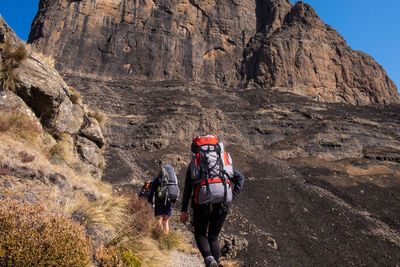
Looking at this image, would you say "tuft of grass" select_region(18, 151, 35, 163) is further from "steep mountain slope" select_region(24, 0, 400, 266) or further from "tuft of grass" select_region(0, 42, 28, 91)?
"steep mountain slope" select_region(24, 0, 400, 266)

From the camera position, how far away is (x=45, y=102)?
7.00 m

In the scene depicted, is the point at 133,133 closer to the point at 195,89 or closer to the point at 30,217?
the point at 195,89

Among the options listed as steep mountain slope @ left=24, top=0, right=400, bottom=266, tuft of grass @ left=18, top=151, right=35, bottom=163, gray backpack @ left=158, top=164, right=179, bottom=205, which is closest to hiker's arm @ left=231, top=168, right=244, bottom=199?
gray backpack @ left=158, top=164, right=179, bottom=205

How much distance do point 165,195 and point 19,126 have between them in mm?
3851

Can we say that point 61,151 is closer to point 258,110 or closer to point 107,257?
point 107,257

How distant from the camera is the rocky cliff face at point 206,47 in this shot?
47219mm

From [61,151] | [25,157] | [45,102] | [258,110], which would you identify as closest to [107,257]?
[25,157]

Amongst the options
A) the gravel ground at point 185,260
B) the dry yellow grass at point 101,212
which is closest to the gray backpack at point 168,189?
the dry yellow grass at point 101,212

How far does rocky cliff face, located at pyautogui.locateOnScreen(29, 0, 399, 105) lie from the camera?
47.2 metres

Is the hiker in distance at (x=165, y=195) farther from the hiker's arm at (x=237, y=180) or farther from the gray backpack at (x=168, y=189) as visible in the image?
the hiker's arm at (x=237, y=180)

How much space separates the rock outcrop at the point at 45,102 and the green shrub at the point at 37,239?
4.64 metres

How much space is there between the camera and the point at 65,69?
137 ft

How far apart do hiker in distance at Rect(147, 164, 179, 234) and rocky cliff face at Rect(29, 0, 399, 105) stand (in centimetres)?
4346

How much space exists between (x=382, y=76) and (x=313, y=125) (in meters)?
48.1
